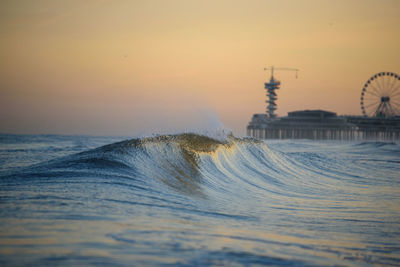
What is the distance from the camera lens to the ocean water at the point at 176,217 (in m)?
4.32

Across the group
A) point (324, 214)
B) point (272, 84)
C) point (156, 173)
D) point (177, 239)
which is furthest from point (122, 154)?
point (272, 84)

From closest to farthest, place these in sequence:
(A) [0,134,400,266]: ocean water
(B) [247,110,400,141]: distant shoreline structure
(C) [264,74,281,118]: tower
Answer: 1. (A) [0,134,400,266]: ocean water
2. (B) [247,110,400,141]: distant shoreline structure
3. (C) [264,74,281,118]: tower

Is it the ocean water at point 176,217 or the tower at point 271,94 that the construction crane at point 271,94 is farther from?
the ocean water at point 176,217

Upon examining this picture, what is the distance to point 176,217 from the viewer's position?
6047 millimetres

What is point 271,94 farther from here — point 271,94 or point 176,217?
point 176,217

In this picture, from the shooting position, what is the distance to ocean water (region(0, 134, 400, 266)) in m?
4.32

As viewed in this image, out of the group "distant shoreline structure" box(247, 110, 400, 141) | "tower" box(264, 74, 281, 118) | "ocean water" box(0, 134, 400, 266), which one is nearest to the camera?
"ocean water" box(0, 134, 400, 266)

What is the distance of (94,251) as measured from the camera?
4176mm

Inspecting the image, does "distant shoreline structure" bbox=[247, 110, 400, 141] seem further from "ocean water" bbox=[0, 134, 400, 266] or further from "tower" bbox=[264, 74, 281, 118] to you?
"ocean water" bbox=[0, 134, 400, 266]

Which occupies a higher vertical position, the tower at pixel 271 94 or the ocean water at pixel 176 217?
the tower at pixel 271 94

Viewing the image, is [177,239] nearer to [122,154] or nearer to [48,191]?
[48,191]

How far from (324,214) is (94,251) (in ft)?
16.1

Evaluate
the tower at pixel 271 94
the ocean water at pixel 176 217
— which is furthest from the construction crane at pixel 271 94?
the ocean water at pixel 176 217

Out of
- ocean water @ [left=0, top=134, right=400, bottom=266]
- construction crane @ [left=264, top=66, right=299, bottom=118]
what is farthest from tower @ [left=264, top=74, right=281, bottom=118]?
ocean water @ [left=0, top=134, right=400, bottom=266]
